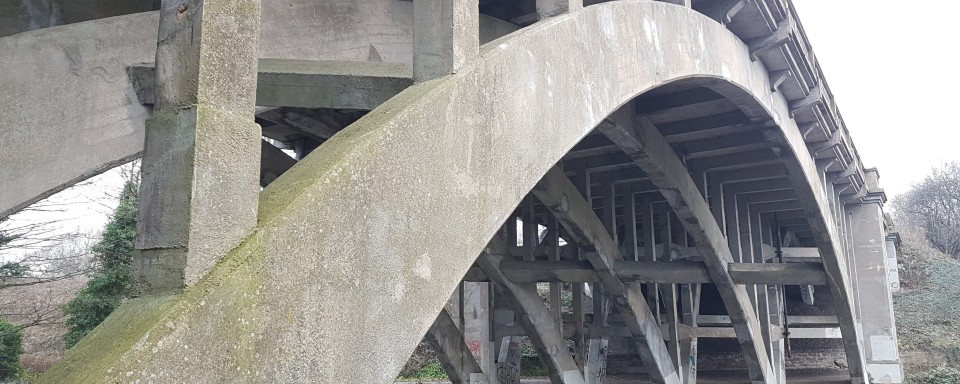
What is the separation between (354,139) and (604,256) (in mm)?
10539

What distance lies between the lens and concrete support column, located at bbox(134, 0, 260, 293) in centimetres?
208

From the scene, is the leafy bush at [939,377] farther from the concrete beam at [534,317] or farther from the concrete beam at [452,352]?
the concrete beam at [452,352]

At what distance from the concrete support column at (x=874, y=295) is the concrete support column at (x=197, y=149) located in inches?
773

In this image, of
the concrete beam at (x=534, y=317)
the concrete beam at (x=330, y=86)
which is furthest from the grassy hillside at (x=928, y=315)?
the concrete beam at (x=330, y=86)

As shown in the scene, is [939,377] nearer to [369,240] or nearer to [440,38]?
[440,38]

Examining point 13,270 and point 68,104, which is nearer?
point 68,104

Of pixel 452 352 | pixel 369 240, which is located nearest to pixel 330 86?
pixel 369 240

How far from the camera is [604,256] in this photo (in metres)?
12.8

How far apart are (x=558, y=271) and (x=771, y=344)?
5.30 meters

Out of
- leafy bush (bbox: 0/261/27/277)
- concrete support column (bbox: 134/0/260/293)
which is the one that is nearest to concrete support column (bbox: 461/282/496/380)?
leafy bush (bbox: 0/261/27/277)

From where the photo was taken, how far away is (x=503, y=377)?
61.8 ft

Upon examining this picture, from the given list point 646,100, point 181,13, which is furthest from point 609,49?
point 646,100

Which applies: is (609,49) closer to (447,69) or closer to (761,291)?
(447,69)

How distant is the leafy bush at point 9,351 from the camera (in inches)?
698
